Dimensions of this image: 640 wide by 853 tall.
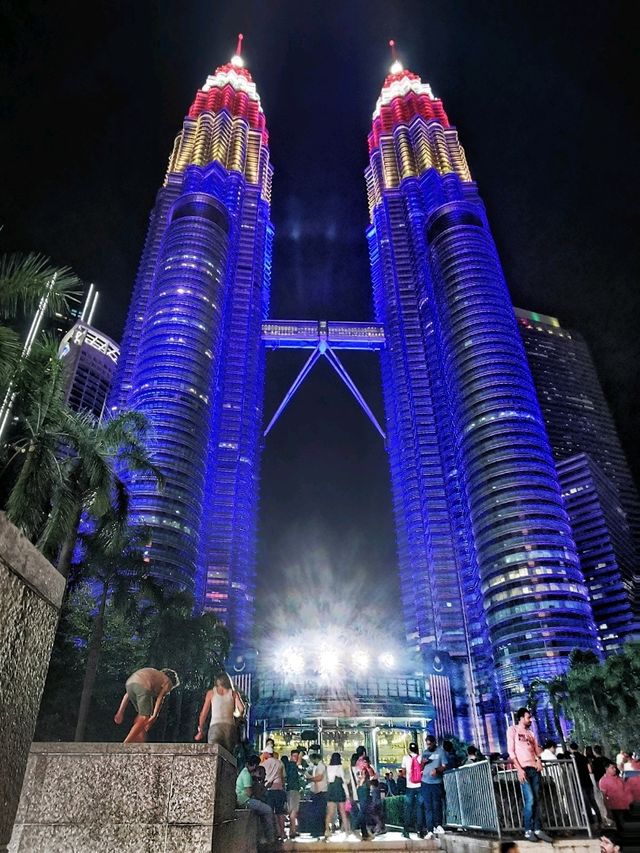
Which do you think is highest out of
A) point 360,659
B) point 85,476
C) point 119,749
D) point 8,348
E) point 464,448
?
point 464,448

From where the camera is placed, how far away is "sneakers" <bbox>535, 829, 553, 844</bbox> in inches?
298

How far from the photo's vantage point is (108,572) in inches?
1168

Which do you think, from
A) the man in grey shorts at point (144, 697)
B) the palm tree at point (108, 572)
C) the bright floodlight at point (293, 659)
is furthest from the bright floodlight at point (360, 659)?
the man in grey shorts at point (144, 697)

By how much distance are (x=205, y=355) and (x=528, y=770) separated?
334ft

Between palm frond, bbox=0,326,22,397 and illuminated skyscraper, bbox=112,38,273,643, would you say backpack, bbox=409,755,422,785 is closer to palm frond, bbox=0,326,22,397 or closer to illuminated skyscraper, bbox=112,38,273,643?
palm frond, bbox=0,326,22,397

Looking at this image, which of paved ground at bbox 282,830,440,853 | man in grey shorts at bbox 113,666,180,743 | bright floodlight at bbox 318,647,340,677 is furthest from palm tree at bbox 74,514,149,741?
bright floodlight at bbox 318,647,340,677

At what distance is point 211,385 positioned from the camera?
106812mm

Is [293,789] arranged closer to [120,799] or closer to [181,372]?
[120,799]

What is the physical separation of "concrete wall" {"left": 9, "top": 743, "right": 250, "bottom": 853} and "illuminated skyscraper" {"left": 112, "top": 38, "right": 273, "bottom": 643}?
264 feet

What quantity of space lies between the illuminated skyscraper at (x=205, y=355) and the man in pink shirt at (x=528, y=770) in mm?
78653

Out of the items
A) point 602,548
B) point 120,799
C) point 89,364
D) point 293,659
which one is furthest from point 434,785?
point 89,364

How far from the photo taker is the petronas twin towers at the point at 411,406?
298 feet

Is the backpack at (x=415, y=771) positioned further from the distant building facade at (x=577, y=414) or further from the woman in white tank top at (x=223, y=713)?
the distant building facade at (x=577, y=414)

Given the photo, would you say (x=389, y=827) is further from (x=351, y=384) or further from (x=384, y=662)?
(x=351, y=384)
